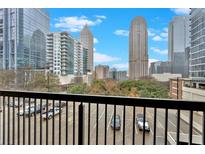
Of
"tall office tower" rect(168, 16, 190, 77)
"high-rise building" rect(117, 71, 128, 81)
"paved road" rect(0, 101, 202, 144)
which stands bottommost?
"paved road" rect(0, 101, 202, 144)

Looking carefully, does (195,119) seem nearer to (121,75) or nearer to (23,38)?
(121,75)

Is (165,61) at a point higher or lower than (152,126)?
higher

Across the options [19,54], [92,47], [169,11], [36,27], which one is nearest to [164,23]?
[169,11]

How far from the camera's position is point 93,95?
7.39 ft

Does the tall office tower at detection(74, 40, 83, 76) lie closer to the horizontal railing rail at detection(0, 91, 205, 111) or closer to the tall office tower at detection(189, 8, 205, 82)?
the horizontal railing rail at detection(0, 91, 205, 111)

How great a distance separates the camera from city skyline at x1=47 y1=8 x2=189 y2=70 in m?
2.43

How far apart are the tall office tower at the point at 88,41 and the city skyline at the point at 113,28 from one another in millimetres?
45

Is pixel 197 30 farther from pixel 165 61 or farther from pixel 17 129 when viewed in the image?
pixel 17 129

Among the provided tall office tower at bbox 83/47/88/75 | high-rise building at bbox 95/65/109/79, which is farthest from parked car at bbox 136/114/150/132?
tall office tower at bbox 83/47/88/75

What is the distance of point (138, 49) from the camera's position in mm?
2496

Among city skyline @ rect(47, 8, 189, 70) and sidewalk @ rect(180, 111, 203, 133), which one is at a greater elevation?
city skyline @ rect(47, 8, 189, 70)

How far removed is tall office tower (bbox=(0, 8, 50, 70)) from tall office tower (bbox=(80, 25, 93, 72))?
1.47 ft

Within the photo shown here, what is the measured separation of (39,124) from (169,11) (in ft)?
6.15

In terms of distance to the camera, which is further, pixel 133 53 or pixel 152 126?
pixel 133 53
